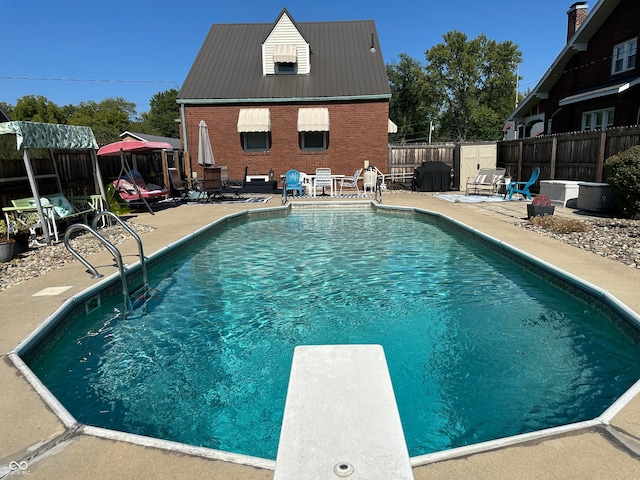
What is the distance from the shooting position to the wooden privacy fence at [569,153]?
11.3 m

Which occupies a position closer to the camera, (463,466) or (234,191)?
(463,466)

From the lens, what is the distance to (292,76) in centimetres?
2003

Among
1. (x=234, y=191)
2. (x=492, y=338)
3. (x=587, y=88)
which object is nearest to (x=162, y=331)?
(x=492, y=338)

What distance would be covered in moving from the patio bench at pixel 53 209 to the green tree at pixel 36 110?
46706 mm

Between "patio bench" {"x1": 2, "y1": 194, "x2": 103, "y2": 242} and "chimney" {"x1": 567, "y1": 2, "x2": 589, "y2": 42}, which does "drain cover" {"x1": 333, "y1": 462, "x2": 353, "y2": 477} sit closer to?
"patio bench" {"x1": 2, "y1": 194, "x2": 103, "y2": 242}

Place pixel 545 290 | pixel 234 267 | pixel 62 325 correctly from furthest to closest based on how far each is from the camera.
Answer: pixel 234 267, pixel 545 290, pixel 62 325

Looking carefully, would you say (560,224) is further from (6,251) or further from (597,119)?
(597,119)

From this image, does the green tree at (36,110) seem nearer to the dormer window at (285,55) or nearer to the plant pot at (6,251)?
the dormer window at (285,55)

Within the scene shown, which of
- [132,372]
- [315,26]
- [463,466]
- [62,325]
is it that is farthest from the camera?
[315,26]

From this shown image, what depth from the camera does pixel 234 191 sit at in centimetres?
1792

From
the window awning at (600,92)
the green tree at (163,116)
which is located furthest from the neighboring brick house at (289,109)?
the green tree at (163,116)

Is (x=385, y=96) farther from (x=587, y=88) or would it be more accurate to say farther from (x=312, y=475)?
(x=312, y=475)

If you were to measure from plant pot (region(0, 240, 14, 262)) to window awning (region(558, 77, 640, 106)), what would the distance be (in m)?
17.9

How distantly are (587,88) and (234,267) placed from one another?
17592 mm
